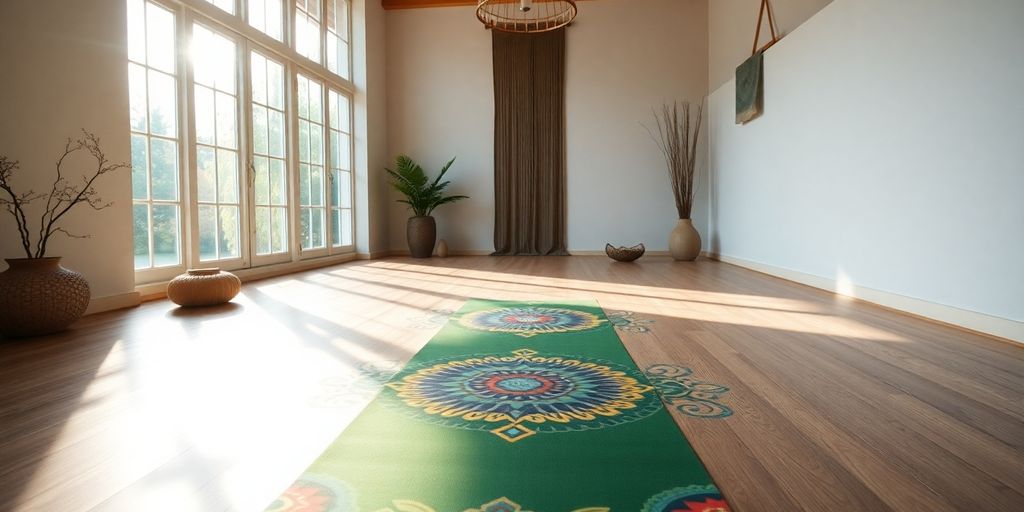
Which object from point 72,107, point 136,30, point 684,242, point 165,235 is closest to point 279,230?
point 165,235

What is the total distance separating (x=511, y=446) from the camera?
122cm

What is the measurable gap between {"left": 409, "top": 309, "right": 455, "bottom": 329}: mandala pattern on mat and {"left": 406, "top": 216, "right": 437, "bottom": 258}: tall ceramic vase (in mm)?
3805

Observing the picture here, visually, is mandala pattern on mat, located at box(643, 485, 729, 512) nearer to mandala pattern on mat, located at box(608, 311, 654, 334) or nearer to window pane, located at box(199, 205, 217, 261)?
mandala pattern on mat, located at box(608, 311, 654, 334)

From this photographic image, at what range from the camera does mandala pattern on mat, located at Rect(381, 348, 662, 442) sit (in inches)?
54.2

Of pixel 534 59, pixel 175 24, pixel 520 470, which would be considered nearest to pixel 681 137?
pixel 534 59

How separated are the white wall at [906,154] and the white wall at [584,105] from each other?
7.50 feet

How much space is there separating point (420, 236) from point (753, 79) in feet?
12.9

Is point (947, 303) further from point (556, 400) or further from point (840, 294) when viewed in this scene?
point (556, 400)

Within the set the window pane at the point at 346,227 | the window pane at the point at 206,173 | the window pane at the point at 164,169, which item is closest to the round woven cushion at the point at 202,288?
the window pane at the point at 164,169

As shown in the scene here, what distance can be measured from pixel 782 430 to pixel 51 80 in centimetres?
346

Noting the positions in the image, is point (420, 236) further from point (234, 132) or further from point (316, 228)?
point (234, 132)

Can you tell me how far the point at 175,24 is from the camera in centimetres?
378

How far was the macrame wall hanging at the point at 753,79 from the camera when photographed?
4852mm

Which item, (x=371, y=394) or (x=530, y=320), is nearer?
(x=371, y=394)
